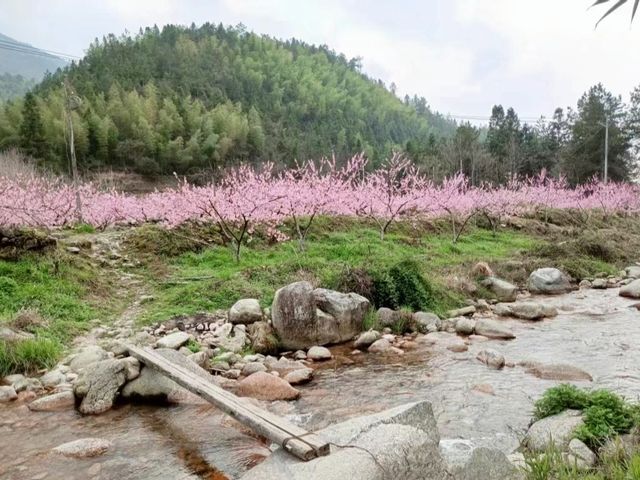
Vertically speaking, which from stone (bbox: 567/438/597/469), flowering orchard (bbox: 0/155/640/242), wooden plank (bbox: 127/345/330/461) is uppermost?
flowering orchard (bbox: 0/155/640/242)

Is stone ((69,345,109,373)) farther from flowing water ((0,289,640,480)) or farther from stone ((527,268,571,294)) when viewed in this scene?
stone ((527,268,571,294))

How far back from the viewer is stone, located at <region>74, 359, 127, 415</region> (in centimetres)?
575

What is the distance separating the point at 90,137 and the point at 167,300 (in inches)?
1580

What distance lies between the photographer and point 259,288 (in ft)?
33.7

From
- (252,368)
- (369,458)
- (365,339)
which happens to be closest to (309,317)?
(365,339)

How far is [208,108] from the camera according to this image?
6719cm

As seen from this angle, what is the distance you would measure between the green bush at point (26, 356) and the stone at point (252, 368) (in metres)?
A: 2.76

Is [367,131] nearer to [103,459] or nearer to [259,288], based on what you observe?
[259,288]

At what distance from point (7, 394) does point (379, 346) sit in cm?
562

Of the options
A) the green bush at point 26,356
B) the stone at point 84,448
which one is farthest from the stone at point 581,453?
the green bush at point 26,356

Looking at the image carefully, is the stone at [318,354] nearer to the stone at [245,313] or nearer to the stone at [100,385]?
the stone at [245,313]

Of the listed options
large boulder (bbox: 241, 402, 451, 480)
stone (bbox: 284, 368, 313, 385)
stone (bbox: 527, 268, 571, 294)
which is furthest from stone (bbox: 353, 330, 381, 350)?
stone (bbox: 527, 268, 571, 294)

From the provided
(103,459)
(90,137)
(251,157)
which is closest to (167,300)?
(103,459)

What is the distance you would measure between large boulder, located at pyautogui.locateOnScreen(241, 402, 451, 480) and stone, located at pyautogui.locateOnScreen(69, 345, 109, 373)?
14.4 ft
